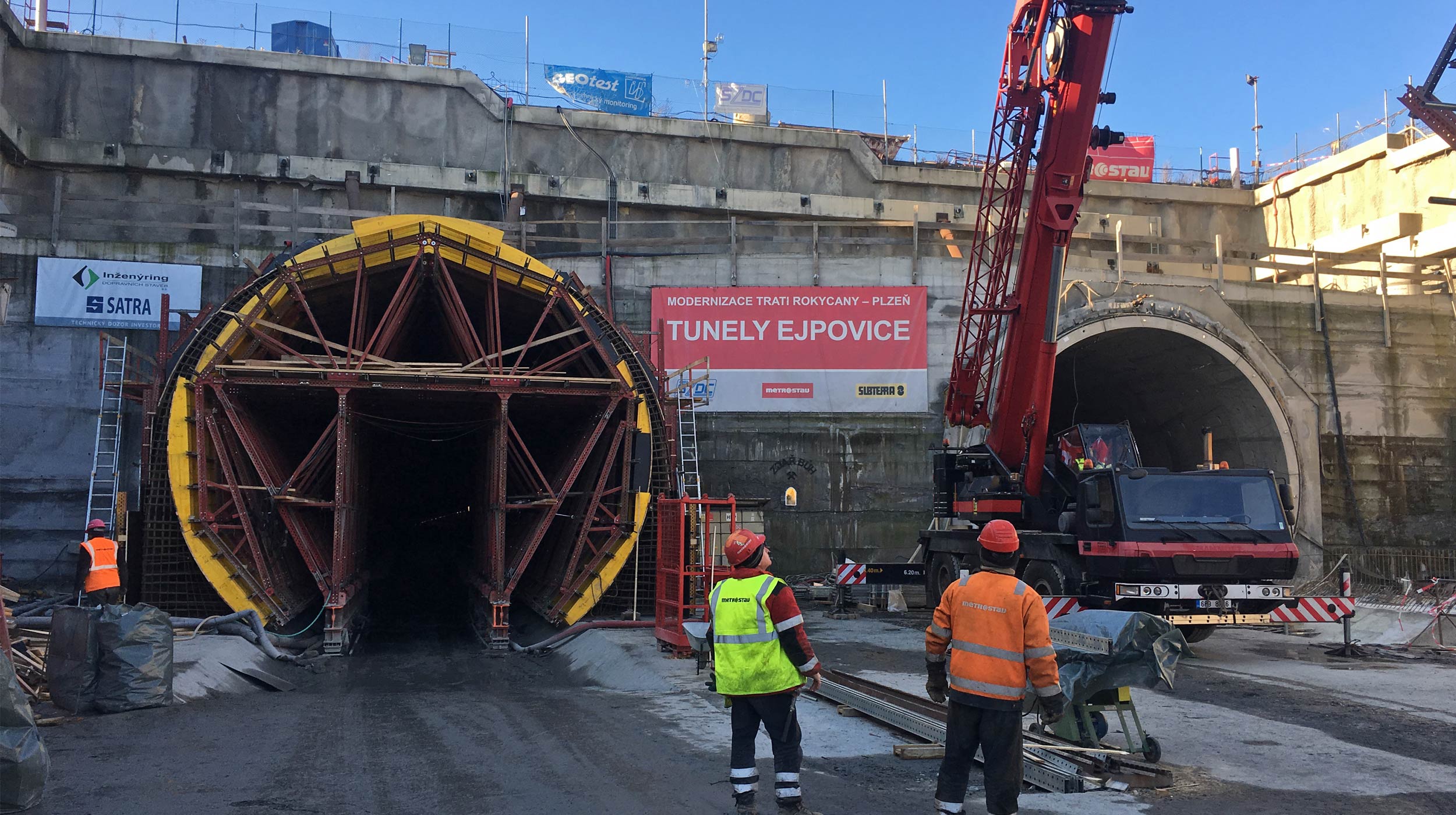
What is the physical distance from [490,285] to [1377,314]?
19924mm

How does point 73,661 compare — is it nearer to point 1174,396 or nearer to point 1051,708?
point 1051,708

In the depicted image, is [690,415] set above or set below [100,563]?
above

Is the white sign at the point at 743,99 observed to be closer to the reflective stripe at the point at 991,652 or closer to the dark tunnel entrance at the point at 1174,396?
the dark tunnel entrance at the point at 1174,396

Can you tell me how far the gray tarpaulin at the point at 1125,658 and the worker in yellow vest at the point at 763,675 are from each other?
2145 mm

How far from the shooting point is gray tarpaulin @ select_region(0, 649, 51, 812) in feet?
18.8

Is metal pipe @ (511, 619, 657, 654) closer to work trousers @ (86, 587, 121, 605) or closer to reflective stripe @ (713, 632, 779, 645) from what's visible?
work trousers @ (86, 587, 121, 605)

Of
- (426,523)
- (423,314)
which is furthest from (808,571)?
(426,523)

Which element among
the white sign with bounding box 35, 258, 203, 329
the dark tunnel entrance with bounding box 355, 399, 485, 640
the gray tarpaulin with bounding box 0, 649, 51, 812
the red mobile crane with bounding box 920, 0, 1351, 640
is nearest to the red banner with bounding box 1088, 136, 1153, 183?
the red mobile crane with bounding box 920, 0, 1351, 640

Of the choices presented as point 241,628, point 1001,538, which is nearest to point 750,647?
point 1001,538

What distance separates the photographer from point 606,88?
32.1 m

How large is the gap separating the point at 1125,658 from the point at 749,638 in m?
2.66

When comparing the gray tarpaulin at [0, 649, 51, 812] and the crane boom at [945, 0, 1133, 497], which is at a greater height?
the crane boom at [945, 0, 1133, 497]

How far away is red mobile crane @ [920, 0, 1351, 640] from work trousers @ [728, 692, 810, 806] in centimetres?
748

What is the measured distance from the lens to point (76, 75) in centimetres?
2641
